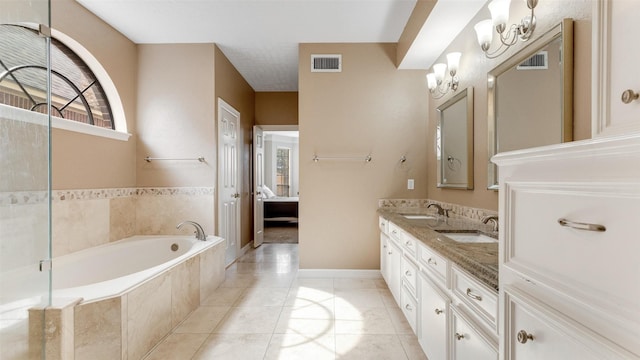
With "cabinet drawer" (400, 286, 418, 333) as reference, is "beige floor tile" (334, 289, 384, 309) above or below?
below

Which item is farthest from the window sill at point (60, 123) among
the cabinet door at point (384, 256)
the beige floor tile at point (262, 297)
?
the cabinet door at point (384, 256)

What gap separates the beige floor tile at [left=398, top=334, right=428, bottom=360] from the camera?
6.33 feet

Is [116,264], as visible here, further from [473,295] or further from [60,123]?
[473,295]

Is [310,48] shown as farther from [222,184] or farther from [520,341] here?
[520,341]

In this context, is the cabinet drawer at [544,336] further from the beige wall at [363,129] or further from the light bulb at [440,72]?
the beige wall at [363,129]

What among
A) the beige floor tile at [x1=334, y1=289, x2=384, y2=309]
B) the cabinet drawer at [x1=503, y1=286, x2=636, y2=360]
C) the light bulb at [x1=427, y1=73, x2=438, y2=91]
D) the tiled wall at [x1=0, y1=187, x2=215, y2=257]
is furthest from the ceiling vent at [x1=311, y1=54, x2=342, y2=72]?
the cabinet drawer at [x1=503, y1=286, x2=636, y2=360]

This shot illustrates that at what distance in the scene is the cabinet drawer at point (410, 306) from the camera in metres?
1.97

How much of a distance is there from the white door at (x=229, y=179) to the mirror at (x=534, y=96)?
116 inches

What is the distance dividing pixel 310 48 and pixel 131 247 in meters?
3.00

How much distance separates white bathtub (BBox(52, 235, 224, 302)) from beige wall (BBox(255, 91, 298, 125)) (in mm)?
2652

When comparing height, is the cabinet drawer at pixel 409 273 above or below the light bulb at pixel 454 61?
below

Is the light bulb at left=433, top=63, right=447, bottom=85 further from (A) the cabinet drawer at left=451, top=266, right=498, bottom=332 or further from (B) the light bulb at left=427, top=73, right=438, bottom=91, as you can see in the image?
(A) the cabinet drawer at left=451, top=266, right=498, bottom=332

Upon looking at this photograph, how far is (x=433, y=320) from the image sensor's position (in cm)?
164

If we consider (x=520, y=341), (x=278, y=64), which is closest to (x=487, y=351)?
(x=520, y=341)
